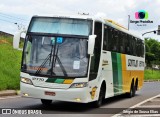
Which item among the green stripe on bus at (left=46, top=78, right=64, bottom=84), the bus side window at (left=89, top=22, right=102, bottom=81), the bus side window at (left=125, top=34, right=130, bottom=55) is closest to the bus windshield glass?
the bus side window at (left=89, top=22, right=102, bottom=81)

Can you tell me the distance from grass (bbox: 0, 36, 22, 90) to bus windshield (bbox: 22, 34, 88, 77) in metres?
6.72

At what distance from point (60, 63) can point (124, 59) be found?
685 centimetres

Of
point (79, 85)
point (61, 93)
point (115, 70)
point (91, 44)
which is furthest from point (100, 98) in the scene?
point (91, 44)

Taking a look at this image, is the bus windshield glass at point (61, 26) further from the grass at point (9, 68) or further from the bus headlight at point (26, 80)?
the grass at point (9, 68)

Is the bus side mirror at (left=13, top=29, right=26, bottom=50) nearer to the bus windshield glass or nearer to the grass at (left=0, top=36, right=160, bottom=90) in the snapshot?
the bus windshield glass

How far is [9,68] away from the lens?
25609 millimetres

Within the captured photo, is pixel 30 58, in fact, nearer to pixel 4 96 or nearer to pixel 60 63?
pixel 60 63

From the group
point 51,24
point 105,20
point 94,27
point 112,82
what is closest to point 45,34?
point 51,24

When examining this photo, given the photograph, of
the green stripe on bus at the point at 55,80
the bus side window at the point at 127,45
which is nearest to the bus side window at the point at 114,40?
the bus side window at the point at 127,45

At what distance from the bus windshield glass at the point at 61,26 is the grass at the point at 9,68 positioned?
6678mm

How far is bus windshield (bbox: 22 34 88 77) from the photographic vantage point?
14.4 m

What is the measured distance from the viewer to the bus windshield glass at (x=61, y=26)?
586 inches

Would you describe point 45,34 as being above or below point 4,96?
above

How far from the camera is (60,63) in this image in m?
14.4
